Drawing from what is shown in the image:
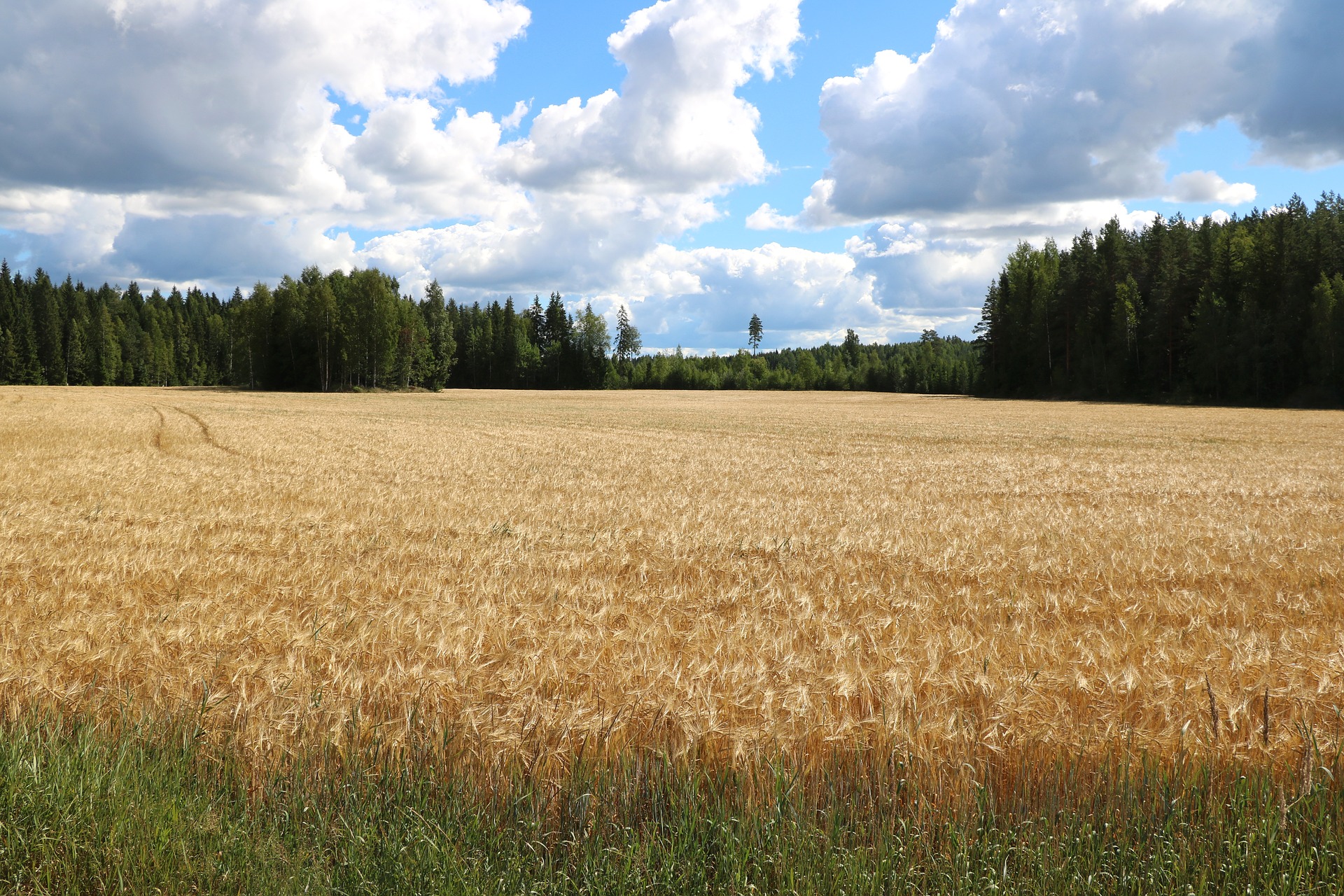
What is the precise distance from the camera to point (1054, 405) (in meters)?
72.4

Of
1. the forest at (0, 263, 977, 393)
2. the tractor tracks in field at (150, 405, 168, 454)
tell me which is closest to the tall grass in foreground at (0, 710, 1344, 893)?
the tractor tracks in field at (150, 405, 168, 454)

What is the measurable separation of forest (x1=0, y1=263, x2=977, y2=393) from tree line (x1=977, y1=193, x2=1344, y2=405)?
801 inches

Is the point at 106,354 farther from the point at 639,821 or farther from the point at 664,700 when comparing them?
the point at 639,821

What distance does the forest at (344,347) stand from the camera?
90000 mm

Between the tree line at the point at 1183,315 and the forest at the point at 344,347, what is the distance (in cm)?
2034

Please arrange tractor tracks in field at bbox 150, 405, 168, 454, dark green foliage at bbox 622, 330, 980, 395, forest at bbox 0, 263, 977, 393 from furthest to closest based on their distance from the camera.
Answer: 1. dark green foliage at bbox 622, 330, 980, 395
2. forest at bbox 0, 263, 977, 393
3. tractor tracks in field at bbox 150, 405, 168, 454

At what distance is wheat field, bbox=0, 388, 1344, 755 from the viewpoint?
4.97m

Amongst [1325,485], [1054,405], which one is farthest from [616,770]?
[1054,405]

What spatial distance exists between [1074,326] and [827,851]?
326 feet

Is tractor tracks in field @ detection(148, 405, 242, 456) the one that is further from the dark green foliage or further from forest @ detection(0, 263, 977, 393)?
the dark green foliage

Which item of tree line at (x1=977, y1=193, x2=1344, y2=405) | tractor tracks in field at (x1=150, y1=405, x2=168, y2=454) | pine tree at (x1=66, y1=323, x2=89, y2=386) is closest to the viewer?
tractor tracks in field at (x1=150, y1=405, x2=168, y2=454)

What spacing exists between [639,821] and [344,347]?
93381mm

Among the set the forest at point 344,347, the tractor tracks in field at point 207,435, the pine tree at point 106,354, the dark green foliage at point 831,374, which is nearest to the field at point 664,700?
the tractor tracks in field at point 207,435

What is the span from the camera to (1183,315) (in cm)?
7619
